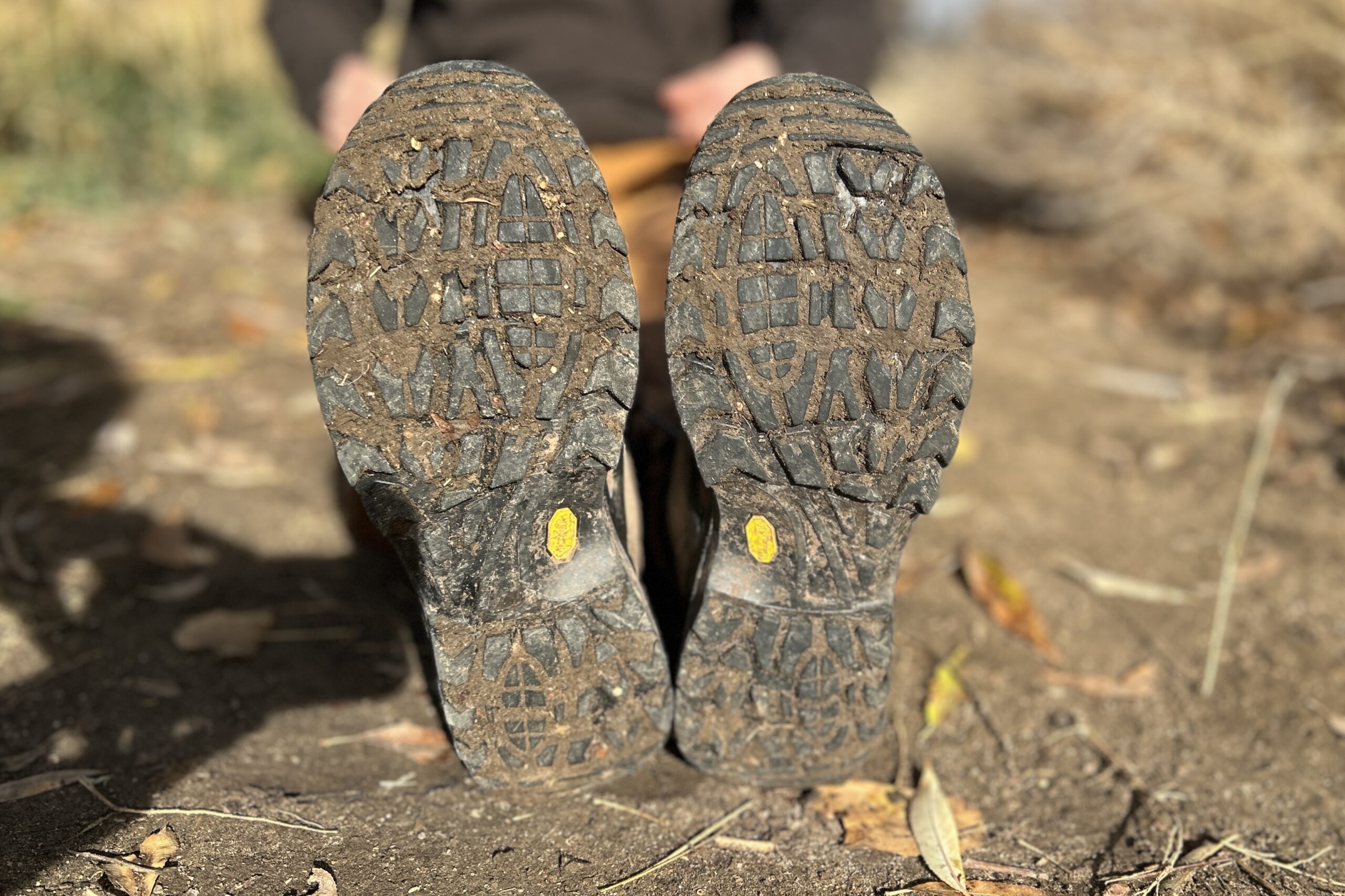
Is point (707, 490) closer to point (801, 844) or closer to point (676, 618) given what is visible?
point (676, 618)

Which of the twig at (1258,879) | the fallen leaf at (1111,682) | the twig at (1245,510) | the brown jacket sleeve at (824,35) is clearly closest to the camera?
the twig at (1258,879)

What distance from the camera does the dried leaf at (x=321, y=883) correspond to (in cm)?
112

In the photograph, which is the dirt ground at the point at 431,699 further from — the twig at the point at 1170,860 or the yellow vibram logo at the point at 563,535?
the yellow vibram logo at the point at 563,535

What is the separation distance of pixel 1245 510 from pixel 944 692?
3.58ft

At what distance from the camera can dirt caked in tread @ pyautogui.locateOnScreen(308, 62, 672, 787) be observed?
115cm

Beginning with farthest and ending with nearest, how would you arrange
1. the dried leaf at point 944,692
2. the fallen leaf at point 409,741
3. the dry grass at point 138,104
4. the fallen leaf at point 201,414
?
the dry grass at point 138,104
the fallen leaf at point 201,414
the dried leaf at point 944,692
the fallen leaf at point 409,741

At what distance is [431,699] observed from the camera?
150cm

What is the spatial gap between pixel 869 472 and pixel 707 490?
0.69 ft

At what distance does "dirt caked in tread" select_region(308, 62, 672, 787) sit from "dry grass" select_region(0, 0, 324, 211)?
3463 mm

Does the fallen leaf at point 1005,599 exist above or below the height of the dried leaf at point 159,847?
above

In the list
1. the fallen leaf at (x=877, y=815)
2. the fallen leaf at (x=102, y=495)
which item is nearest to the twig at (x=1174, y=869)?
the fallen leaf at (x=877, y=815)

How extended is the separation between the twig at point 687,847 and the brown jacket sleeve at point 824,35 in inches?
59.8

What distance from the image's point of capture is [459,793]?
1.30 meters

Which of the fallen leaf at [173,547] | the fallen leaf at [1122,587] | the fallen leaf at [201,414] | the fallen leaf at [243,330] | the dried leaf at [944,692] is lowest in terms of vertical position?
the dried leaf at [944,692]
